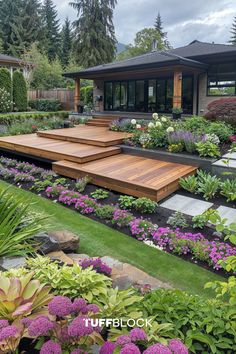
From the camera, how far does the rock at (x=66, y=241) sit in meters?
3.36

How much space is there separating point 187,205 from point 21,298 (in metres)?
3.71

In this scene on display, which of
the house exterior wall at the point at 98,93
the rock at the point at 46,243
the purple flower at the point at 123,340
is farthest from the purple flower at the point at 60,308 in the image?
the house exterior wall at the point at 98,93

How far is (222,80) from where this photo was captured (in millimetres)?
12375

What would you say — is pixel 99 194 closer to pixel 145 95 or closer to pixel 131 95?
pixel 145 95

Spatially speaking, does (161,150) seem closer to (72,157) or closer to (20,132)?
(72,157)

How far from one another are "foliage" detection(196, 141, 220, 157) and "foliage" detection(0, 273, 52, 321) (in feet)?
16.9

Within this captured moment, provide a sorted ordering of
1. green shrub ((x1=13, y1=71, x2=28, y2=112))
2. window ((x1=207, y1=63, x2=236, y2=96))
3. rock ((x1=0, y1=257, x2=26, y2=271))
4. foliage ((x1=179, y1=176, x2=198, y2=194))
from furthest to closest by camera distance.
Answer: green shrub ((x1=13, y1=71, x2=28, y2=112)), window ((x1=207, y1=63, x2=236, y2=96)), foliage ((x1=179, y1=176, x2=198, y2=194)), rock ((x1=0, y1=257, x2=26, y2=271))

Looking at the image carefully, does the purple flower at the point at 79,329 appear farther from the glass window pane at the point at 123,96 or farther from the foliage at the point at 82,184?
the glass window pane at the point at 123,96

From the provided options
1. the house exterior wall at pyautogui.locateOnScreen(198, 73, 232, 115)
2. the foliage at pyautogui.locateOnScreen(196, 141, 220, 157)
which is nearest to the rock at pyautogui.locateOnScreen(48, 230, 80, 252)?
the foliage at pyautogui.locateOnScreen(196, 141, 220, 157)

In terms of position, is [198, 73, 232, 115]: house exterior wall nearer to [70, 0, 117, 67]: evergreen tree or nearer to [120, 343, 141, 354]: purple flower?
[120, 343, 141, 354]: purple flower

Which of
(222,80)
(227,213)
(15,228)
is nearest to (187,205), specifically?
(227,213)

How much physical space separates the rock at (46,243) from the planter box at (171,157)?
3.88 meters

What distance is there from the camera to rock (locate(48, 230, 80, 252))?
11.0 ft

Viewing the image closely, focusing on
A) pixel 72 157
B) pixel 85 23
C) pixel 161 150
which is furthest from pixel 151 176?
pixel 85 23
